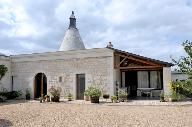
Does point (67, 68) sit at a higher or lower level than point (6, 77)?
higher

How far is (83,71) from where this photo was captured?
21.9 m

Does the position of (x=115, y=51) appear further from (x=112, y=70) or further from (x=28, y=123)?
(x=28, y=123)

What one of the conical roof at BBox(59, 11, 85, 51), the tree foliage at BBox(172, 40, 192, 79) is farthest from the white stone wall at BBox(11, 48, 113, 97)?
the tree foliage at BBox(172, 40, 192, 79)

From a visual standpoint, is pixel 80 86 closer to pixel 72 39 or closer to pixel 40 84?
pixel 40 84

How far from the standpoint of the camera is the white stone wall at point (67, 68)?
840 inches

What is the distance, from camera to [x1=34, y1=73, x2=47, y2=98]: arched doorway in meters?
23.9

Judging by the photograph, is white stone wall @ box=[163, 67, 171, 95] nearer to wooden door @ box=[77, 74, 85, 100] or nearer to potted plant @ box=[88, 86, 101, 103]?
potted plant @ box=[88, 86, 101, 103]

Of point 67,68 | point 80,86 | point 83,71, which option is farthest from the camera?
point 67,68

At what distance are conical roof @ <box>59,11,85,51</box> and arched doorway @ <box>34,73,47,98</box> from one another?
773cm

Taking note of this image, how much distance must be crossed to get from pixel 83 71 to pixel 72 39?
423 inches

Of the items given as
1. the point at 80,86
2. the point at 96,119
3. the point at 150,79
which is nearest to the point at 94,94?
the point at 80,86

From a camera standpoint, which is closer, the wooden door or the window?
the wooden door

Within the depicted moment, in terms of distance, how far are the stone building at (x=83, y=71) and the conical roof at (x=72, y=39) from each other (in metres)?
7.88

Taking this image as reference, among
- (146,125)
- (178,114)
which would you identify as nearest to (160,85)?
(178,114)
